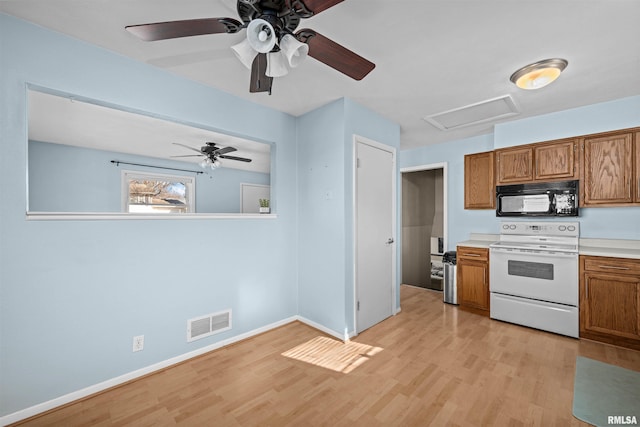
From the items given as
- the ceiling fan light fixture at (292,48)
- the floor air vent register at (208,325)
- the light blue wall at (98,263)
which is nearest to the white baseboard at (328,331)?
the light blue wall at (98,263)

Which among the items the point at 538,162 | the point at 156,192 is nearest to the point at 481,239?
the point at 538,162

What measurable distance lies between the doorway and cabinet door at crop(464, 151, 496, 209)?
126cm

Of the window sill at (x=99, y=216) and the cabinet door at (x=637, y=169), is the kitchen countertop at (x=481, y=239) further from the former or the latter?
the window sill at (x=99, y=216)

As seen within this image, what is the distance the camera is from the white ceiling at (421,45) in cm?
159

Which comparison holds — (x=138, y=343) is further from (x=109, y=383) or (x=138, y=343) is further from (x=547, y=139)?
(x=547, y=139)

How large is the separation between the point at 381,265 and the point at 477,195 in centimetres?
197

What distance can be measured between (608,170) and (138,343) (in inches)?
193

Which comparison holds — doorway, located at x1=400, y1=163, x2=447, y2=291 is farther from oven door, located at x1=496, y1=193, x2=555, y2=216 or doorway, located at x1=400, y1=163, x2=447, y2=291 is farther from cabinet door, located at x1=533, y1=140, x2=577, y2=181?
cabinet door, located at x1=533, y1=140, x2=577, y2=181

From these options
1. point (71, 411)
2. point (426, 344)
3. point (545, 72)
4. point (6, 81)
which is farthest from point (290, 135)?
point (71, 411)

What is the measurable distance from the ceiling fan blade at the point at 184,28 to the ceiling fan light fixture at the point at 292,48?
22cm

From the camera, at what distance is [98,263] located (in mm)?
1978

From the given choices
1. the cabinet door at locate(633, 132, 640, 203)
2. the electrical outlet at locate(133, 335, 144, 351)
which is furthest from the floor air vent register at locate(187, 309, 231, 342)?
the cabinet door at locate(633, 132, 640, 203)

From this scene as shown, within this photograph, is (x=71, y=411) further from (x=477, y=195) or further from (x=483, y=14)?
(x=477, y=195)

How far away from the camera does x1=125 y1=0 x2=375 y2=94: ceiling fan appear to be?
47.4 inches
